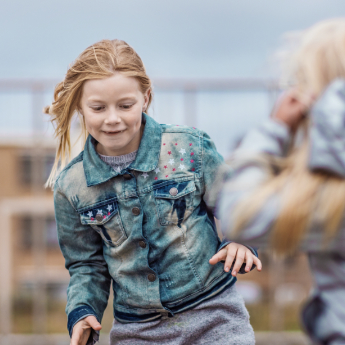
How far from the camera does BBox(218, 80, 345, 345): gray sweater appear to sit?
112 centimetres

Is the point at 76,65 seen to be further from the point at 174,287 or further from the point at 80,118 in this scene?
the point at 174,287

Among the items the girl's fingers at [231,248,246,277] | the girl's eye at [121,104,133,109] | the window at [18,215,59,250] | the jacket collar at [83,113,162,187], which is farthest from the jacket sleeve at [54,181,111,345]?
the window at [18,215,59,250]

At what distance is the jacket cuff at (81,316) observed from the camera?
1.84 metres

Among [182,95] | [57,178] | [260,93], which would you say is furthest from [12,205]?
[57,178]

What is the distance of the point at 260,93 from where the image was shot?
4.61 meters

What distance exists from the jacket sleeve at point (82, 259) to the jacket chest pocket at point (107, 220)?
2.7 inches

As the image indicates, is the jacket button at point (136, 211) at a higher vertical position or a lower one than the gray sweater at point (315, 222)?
lower

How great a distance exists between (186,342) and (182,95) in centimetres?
308

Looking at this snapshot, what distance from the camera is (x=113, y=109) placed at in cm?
175

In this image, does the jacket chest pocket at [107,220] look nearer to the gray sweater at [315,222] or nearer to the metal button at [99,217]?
the metal button at [99,217]

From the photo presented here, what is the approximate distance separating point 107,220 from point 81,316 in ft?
1.15

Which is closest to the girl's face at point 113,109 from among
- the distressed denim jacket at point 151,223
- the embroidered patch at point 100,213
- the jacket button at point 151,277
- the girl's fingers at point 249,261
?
the distressed denim jacket at point 151,223

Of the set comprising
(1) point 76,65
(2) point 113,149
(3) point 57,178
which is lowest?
(3) point 57,178

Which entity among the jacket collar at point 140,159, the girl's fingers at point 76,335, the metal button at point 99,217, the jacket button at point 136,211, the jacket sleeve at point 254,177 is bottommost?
the girl's fingers at point 76,335
